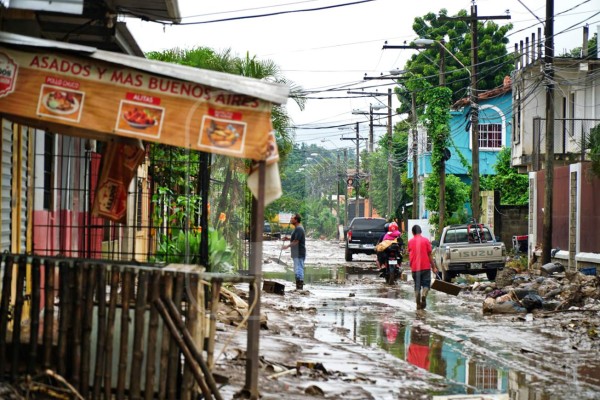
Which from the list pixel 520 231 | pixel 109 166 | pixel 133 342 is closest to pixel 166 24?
pixel 109 166

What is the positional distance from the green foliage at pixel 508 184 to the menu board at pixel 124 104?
4627 centimetres

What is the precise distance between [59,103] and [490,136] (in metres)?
53.1

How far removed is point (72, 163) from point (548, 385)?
26.1 ft

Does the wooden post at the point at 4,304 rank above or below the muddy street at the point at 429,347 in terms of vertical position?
above

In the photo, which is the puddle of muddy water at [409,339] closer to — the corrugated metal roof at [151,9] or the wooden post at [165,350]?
the wooden post at [165,350]

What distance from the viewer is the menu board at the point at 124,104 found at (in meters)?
8.38

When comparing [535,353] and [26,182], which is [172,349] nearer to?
[26,182]

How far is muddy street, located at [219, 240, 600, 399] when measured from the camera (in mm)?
10867

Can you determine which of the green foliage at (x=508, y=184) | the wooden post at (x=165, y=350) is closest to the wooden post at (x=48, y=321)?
the wooden post at (x=165, y=350)

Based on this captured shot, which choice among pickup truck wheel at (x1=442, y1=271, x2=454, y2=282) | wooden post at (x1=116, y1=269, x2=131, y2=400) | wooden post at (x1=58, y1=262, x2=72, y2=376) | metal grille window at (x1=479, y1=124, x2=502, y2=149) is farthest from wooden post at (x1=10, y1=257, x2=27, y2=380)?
metal grille window at (x1=479, y1=124, x2=502, y2=149)

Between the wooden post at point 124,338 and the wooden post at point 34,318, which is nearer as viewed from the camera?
the wooden post at point 124,338

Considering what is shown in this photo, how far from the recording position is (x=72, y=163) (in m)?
15.1

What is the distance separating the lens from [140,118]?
8.40 metres

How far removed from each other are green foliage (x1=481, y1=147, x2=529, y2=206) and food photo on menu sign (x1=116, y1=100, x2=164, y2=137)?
46460mm
